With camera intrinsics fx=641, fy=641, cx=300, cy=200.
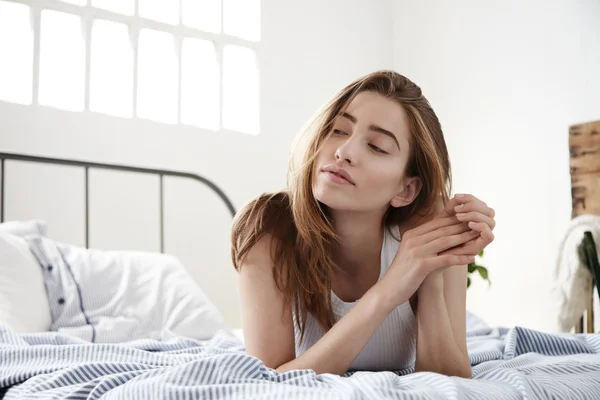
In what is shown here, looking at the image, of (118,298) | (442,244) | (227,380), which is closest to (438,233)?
(442,244)

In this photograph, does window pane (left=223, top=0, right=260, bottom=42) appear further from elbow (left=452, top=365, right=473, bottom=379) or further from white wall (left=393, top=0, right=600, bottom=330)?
elbow (left=452, top=365, right=473, bottom=379)

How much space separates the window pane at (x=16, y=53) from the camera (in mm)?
2840

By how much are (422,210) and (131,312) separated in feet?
3.23

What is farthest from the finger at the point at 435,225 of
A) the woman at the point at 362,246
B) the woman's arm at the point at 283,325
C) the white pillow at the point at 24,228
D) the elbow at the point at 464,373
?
the white pillow at the point at 24,228

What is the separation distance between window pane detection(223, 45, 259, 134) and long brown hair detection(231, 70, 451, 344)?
93.9 inches

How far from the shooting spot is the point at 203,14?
344 cm

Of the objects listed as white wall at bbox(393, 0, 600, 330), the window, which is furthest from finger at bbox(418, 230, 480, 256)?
the window

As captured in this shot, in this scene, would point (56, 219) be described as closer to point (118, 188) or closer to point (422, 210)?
point (118, 188)

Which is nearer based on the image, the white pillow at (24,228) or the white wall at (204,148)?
the white pillow at (24,228)

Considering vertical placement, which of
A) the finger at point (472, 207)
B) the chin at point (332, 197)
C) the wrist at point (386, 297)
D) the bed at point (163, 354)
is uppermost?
the chin at point (332, 197)

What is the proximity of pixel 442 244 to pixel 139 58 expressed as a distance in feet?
8.33

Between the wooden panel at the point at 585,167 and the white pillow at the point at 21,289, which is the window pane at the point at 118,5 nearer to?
the white pillow at the point at 21,289

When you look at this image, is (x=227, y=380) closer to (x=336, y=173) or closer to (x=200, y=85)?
(x=336, y=173)

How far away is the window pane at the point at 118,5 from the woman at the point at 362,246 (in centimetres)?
233
